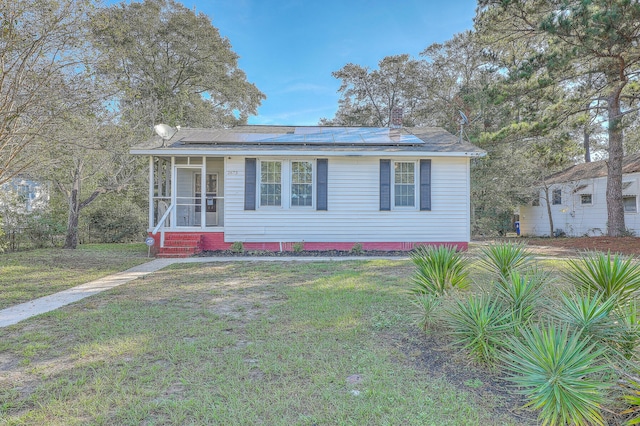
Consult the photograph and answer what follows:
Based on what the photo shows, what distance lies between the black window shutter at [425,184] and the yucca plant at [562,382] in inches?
327

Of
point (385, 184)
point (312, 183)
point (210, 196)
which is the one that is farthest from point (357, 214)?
point (210, 196)

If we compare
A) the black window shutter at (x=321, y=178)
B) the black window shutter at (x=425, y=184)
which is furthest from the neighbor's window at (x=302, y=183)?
the black window shutter at (x=425, y=184)

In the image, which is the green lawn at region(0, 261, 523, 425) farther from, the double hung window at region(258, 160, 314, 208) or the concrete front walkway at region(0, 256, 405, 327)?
the double hung window at region(258, 160, 314, 208)

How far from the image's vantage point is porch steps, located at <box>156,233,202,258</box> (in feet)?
32.0

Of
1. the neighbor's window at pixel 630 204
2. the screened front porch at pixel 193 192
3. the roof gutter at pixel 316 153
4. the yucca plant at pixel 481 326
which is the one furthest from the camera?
the neighbor's window at pixel 630 204

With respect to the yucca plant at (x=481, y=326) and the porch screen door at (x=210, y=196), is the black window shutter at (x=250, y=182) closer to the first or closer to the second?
the porch screen door at (x=210, y=196)

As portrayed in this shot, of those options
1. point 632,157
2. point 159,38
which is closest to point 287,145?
point 159,38

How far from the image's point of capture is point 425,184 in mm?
10375

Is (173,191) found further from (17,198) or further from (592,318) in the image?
(592,318)

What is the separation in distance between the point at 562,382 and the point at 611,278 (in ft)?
5.46

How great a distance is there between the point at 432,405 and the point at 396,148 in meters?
8.75

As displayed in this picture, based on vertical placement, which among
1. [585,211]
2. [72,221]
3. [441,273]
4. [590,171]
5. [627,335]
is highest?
[590,171]

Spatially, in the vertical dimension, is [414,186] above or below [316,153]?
below

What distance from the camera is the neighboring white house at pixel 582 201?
49.6 feet
